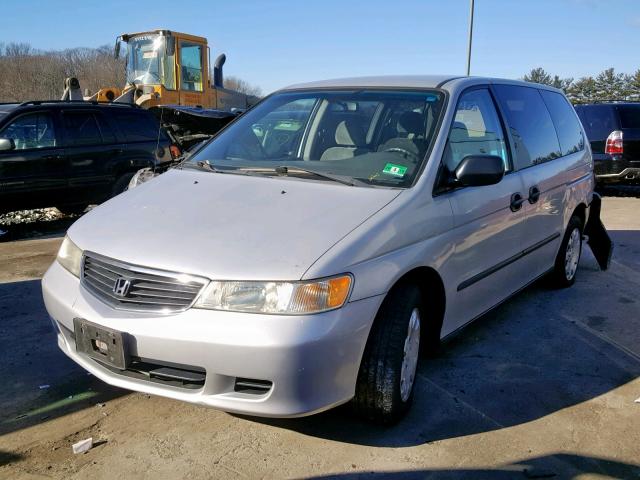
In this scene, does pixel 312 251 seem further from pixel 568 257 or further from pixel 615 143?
pixel 615 143

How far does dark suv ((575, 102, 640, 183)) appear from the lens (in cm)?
1084

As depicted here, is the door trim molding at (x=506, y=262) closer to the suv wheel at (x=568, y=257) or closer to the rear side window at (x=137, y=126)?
the suv wheel at (x=568, y=257)

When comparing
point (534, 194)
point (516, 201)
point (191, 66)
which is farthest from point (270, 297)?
point (191, 66)

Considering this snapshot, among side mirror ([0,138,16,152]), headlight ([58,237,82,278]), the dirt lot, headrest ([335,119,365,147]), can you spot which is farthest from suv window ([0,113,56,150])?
headrest ([335,119,365,147])

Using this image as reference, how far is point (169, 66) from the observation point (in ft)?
46.9

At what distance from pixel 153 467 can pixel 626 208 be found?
9.77 meters

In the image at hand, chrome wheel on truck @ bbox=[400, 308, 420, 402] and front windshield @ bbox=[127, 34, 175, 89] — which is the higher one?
front windshield @ bbox=[127, 34, 175, 89]

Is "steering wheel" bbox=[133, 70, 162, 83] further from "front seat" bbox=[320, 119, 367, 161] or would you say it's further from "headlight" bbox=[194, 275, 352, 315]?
"headlight" bbox=[194, 275, 352, 315]

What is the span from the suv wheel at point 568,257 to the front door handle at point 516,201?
1.34 meters

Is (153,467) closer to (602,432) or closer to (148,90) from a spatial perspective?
(602,432)

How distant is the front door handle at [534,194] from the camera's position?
14.3 ft

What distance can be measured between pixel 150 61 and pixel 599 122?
9.94 metres

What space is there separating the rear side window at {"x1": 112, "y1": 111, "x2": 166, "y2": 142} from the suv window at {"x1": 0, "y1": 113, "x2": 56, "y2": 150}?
1093 mm

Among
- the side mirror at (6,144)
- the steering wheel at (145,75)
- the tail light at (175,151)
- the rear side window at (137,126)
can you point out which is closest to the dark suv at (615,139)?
the tail light at (175,151)
